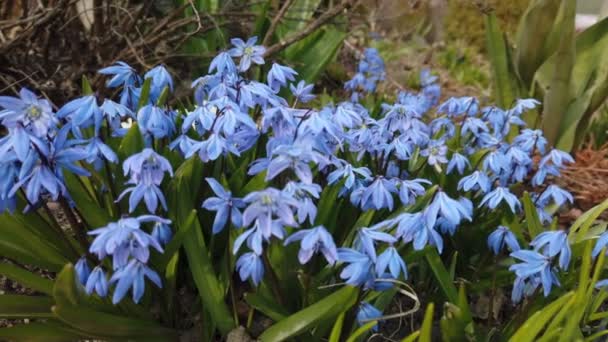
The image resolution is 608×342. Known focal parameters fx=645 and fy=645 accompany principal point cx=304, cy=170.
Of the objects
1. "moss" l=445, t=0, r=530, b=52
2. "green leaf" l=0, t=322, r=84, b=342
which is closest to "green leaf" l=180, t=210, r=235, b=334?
"green leaf" l=0, t=322, r=84, b=342

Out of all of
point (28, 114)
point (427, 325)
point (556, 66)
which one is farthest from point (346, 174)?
point (556, 66)

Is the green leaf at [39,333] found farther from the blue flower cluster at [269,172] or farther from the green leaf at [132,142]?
the green leaf at [132,142]

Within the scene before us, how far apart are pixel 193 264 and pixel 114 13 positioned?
241cm

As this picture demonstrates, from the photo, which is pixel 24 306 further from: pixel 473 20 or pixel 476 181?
pixel 473 20

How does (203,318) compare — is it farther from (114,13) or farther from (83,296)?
(114,13)

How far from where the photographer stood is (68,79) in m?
3.12

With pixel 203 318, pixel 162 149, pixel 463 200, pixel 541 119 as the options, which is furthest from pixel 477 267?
pixel 541 119

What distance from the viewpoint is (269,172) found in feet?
4.28

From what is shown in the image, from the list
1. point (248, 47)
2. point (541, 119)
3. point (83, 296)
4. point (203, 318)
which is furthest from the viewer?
point (541, 119)

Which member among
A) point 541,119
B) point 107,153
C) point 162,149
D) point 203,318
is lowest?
point 541,119

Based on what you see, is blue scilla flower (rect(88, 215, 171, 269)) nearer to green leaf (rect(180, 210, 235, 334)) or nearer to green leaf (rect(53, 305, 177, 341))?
green leaf (rect(53, 305, 177, 341))

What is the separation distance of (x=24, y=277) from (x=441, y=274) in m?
1.05

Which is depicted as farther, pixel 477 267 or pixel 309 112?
pixel 477 267

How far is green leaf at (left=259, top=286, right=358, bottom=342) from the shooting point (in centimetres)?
141
